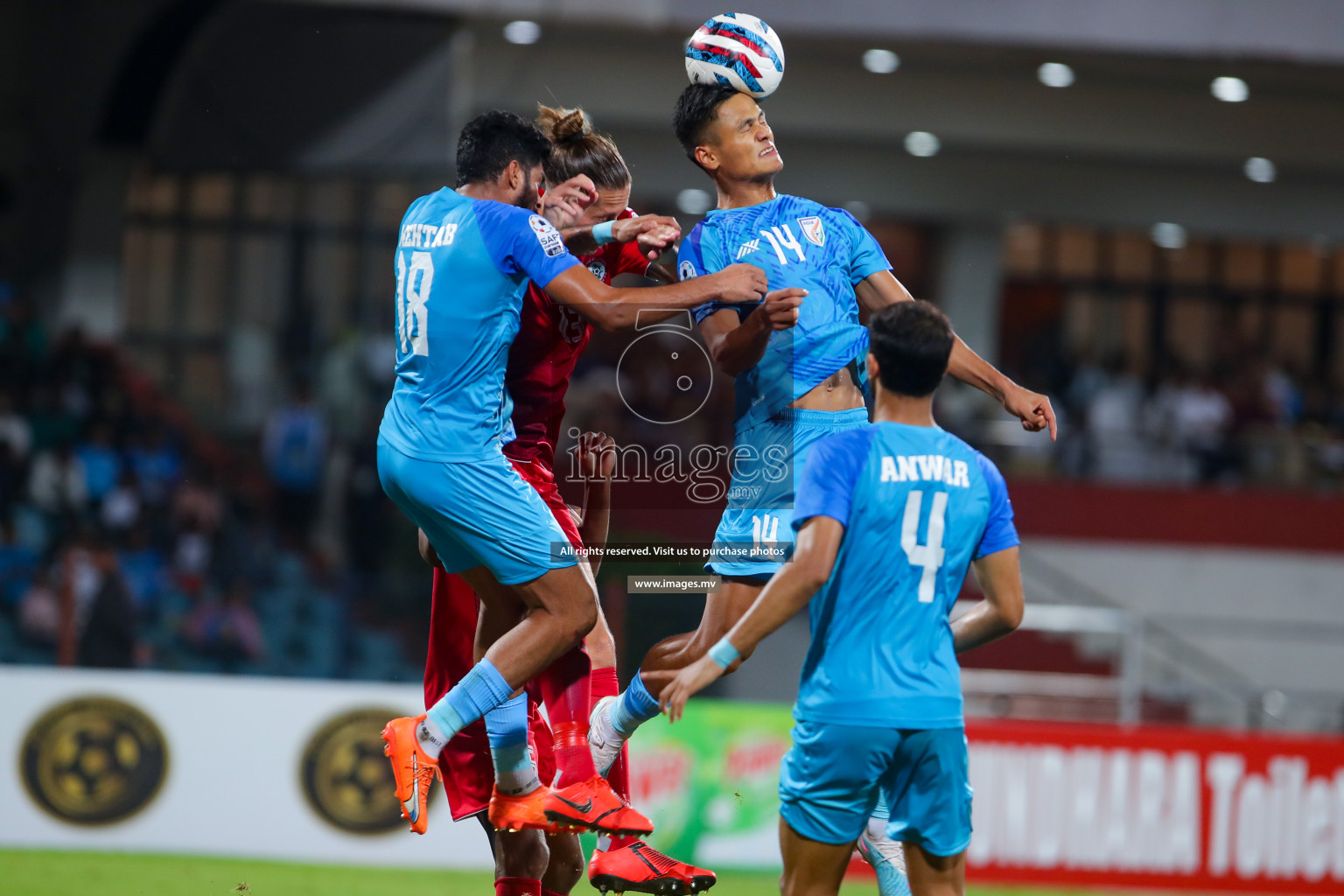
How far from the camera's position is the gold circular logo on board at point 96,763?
10.7 metres

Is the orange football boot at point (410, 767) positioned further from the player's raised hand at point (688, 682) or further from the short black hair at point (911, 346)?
the short black hair at point (911, 346)

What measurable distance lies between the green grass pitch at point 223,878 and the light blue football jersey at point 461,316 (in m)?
5.33

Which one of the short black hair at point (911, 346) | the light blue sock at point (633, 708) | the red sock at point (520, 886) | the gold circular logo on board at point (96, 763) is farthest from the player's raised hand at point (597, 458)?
the gold circular logo on board at point (96, 763)

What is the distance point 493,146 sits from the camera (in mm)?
5082

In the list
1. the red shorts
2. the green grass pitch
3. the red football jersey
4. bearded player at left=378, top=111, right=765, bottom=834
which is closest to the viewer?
bearded player at left=378, top=111, right=765, bottom=834

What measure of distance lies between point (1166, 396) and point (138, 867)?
42.0 feet

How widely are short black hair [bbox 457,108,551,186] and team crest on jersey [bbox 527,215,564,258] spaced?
0.27 m

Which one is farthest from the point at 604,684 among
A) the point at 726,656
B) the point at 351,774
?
the point at 351,774

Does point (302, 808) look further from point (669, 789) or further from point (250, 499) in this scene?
point (250, 499)

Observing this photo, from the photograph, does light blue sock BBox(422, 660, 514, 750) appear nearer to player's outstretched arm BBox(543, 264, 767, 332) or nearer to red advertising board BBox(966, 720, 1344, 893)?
player's outstretched arm BBox(543, 264, 767, 332)

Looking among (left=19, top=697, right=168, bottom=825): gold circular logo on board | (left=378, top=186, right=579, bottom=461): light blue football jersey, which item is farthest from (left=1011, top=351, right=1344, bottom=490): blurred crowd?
(left=378, top=186, right=579, bottom=461): light blue football jersey

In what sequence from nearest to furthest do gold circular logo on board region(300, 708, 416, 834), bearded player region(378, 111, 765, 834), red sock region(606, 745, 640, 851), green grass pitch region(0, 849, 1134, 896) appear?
1. bearded player region(378, 111, 765, 834)
2. red sock region(606, 745, 640, 851)
3. green grass pitch region(0, 849, 1134, 896)
4. gold circular logo on board region(300, 708, 416, 834)

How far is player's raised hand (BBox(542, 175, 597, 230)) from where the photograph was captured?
17.8 ft

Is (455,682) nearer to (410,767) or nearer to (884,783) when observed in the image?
(410,767)
